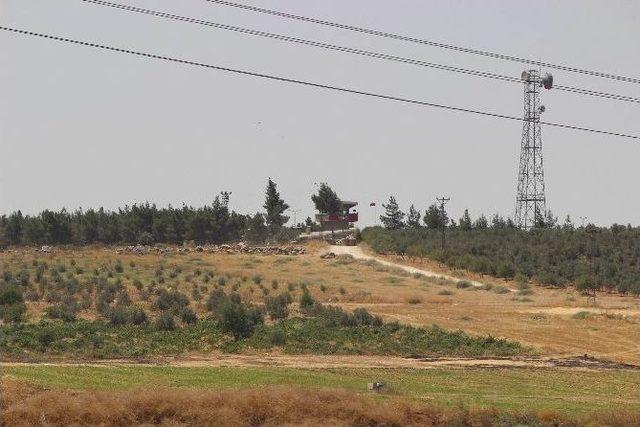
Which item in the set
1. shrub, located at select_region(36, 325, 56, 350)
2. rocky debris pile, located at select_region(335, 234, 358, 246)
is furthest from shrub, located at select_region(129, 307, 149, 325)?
rocky debris pile, located at select_region(335, 234, 358, 246)

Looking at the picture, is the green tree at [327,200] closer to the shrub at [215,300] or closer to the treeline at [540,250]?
the treeline at [540,250]

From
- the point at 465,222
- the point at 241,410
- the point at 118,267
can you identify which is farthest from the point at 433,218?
the point at 241,410

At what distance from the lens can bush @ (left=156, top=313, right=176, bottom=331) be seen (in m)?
49.6

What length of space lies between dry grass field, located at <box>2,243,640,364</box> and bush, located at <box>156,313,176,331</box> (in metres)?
4.97

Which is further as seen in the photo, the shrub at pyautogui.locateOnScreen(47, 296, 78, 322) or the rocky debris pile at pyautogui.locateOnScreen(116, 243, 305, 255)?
the rocky debris pile at pyautogui.locateOnScreen(116, 243, 305, 255)

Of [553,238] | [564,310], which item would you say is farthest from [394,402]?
[553,238]

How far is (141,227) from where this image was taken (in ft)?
386

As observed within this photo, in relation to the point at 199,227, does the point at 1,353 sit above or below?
below

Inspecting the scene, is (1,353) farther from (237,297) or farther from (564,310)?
(564,310)

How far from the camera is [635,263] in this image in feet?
301

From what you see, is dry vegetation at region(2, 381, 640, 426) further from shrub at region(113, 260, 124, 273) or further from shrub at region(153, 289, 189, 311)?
shrub at region(113, 260, 124, 273)

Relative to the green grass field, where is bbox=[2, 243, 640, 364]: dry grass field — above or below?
above

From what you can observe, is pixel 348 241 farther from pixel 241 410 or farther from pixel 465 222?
pixel 241 410

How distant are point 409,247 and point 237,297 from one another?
43.7m
